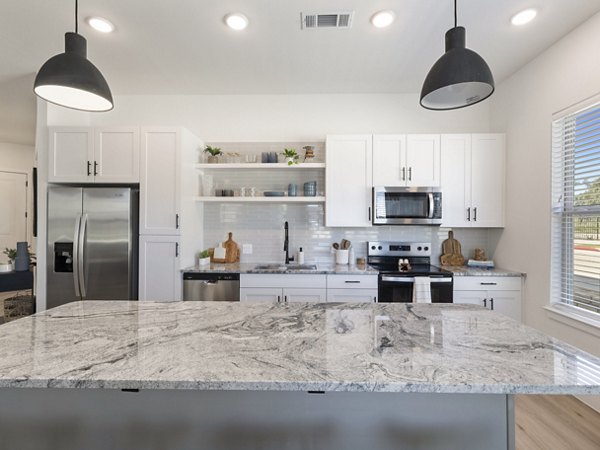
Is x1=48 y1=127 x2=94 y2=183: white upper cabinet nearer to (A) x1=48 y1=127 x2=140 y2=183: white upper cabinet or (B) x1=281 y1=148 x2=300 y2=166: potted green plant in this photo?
(A) x1=48 y1=127 x2=140 y2=183: white upper cabinet

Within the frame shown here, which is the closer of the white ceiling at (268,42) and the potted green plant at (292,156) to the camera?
the white ceiling at (268,42)

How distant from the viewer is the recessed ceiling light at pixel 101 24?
2328 mm

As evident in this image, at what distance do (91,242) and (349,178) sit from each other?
263 centimetres

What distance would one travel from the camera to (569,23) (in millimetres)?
2350

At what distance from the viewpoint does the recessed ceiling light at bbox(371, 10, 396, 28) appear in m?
2.24

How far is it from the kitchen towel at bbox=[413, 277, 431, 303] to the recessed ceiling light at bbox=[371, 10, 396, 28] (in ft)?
7.17

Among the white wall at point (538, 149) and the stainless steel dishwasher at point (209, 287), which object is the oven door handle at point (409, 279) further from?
the stainless steel dishwasher at point (209, 287)

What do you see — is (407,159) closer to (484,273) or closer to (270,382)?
(484,273)

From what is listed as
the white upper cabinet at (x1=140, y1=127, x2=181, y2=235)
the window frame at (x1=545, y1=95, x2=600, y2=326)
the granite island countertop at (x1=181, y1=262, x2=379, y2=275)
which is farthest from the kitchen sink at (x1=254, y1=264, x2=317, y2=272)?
the window frame at (x1=545, y1=95, x2=600, y2=326)

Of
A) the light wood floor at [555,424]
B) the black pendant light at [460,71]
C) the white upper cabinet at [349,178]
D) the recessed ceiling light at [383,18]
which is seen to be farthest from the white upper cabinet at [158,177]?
the light wood floor at [555,424]

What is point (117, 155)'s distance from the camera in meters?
3.04

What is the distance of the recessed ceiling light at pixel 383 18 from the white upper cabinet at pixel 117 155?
236 centimetres

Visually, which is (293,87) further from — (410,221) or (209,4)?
(410,221)

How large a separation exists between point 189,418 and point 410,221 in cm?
273
